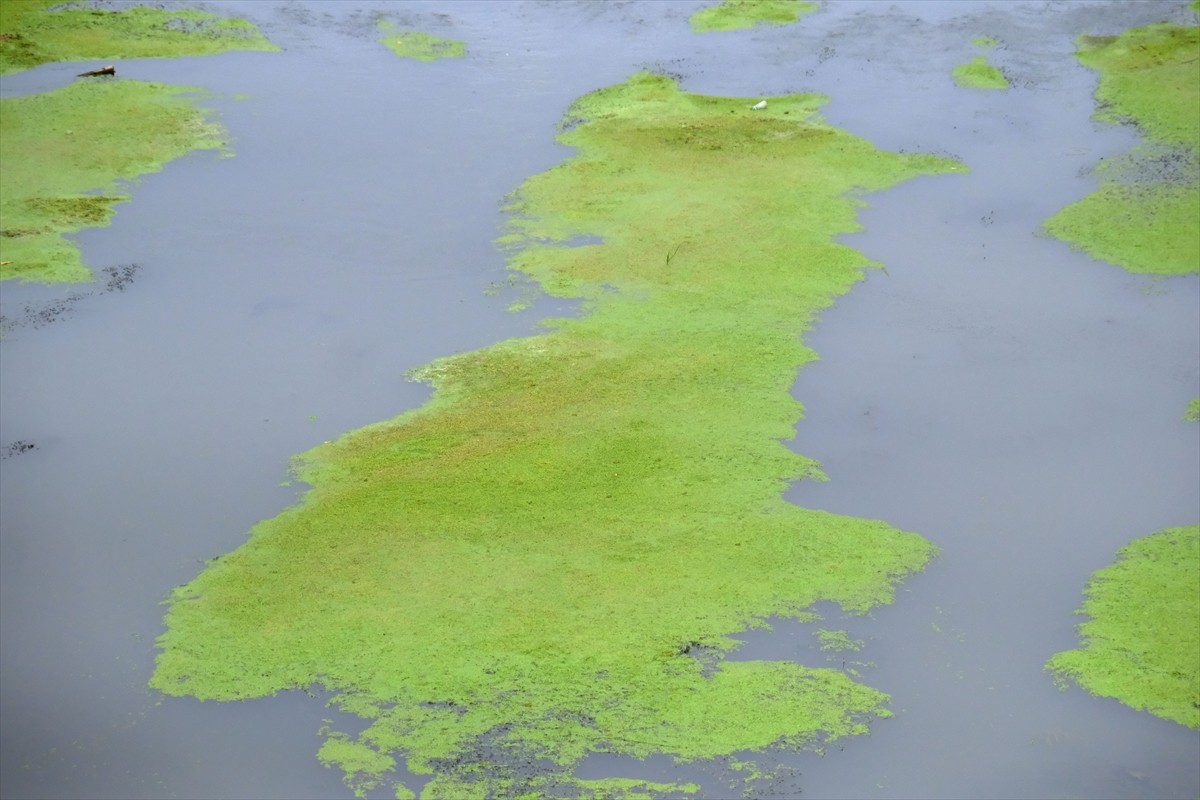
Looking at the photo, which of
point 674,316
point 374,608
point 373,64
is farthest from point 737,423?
point 373,64

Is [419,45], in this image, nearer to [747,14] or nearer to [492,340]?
[747,14]

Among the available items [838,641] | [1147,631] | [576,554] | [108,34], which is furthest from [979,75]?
[108,34]

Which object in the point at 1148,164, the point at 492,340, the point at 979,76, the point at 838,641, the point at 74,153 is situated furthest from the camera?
the point at 979,76

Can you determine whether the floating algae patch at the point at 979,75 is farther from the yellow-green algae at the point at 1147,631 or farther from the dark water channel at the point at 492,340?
the yellow-green algae at the point at 1147,631

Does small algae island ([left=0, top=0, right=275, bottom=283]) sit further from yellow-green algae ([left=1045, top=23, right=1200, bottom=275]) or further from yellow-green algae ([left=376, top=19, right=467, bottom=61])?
yellow-green algae ([left=1045, top=23, right=1200, bottom=275])

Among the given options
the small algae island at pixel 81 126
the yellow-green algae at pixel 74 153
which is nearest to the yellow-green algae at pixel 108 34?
the small algae island at pixel 81 126

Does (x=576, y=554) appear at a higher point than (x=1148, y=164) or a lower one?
lower

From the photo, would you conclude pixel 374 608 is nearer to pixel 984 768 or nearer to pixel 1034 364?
pixel 984 768

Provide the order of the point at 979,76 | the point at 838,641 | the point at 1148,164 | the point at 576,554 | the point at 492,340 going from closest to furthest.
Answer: the point at 838,641 < the point at 576,554 < the point at 492,340 < the point at 1148,164 < the point at 979,76
